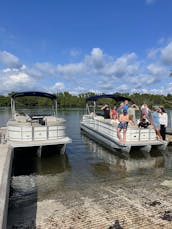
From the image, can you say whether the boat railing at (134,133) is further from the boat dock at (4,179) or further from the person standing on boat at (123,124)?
the boat dock at (4,179)

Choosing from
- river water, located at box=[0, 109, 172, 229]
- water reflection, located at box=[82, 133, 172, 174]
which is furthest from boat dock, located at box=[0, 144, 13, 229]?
water reflection, located at box=[82, 133, 172, 174]

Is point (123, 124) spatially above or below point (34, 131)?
above

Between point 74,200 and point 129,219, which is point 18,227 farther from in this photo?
point 129,219

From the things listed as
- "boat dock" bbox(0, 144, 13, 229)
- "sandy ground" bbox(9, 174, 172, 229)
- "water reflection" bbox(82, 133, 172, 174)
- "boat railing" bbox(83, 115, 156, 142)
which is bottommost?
"water reflection" bbox(82, 133, 172, 174)

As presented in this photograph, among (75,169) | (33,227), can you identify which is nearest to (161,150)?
(75,169)

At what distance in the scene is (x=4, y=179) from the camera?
4.58m

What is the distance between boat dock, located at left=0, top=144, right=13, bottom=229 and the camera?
3175 millimetres

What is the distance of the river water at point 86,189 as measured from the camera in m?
3.99

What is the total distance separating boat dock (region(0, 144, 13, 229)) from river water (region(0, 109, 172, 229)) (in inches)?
19.7

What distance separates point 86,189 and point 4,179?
2.00 m

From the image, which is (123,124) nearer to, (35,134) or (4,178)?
(35,134)

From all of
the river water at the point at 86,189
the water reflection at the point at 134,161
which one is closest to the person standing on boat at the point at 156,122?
the water reflection at the point at 134,161

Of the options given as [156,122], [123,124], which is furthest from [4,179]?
[156,122]

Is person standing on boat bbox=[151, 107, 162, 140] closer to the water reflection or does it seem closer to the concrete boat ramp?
the water reflection
